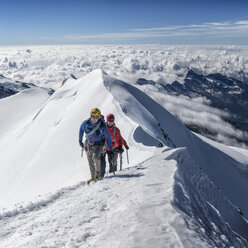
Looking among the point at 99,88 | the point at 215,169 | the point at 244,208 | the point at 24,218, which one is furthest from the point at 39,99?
the point at 24,218

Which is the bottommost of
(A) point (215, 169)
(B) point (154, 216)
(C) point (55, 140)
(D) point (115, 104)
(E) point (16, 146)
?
(A) point (215, 169)

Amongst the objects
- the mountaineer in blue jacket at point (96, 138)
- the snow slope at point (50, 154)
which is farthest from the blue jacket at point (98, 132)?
the snow slope at point (50, 154)

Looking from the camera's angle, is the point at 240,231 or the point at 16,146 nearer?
the point at 240,231

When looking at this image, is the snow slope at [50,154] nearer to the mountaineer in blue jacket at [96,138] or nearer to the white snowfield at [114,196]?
the white snowfield at [114,196]

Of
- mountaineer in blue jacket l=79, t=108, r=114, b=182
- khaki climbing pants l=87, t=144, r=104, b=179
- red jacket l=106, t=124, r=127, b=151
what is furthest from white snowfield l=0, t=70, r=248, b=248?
red jacket l=106, t=124, r=127, b=151

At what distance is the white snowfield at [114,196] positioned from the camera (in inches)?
207

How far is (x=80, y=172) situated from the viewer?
1719 cm

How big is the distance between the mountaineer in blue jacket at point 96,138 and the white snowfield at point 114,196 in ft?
3.01

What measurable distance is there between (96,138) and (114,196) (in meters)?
3.66

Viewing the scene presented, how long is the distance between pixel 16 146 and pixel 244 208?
1047 inches

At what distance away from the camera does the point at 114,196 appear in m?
7.74

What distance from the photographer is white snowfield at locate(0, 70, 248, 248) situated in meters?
5.25

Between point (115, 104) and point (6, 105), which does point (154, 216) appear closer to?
point (115, 104)

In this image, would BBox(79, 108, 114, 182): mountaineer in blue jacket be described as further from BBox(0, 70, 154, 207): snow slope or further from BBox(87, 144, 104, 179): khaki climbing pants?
BBox(0, 70, 154, 207): snow slope
